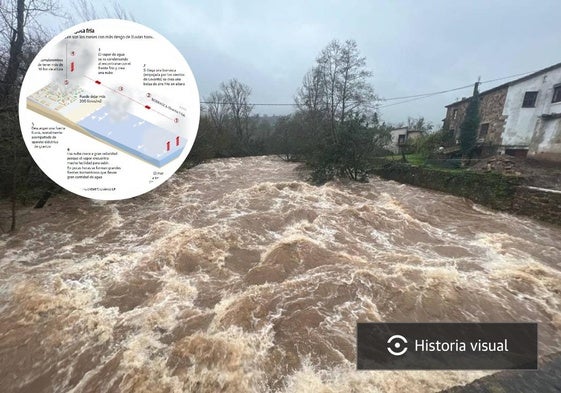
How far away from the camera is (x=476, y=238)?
21.7 ft

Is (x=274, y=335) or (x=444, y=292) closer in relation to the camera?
(x=274, y=335)

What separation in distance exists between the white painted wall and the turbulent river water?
36.6ft

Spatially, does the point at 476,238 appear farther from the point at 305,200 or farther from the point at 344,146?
the point at 344,146

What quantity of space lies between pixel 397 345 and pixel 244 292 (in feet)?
7.31

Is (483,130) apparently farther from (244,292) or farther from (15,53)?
(15,53)

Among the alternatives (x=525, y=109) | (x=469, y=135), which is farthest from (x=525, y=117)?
(x=469, y=135)

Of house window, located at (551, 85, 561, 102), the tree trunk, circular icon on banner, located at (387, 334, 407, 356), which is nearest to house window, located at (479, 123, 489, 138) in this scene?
house window, located at (551, 85, 561, 102)

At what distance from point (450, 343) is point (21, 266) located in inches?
278

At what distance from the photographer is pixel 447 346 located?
128 inches

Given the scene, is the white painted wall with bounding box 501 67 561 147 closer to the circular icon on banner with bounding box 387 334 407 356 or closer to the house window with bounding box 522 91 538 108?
the house window with bounding box 522 91 538 108

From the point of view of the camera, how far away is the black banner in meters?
2.90

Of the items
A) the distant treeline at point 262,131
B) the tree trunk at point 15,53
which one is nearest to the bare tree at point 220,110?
the distant treeline at point 262,131

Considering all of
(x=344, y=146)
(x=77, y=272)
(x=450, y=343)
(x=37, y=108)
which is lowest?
(x=450, y=343)

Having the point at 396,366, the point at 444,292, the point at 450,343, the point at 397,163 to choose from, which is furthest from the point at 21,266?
the point at 397,163
